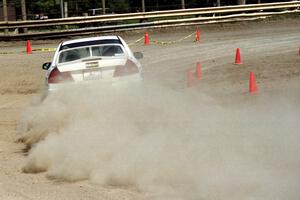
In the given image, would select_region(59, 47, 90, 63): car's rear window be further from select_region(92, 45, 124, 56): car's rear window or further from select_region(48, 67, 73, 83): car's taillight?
select_region(48, 67, 73, 83): car's taillight

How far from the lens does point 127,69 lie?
423 inches

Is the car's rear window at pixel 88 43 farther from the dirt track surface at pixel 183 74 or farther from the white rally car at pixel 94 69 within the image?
the dirt track surface at pixel 183 74

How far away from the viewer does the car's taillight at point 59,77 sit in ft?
35.0

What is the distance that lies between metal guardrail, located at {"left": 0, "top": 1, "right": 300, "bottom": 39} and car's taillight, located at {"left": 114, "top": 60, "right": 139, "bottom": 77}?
17726 millimetres

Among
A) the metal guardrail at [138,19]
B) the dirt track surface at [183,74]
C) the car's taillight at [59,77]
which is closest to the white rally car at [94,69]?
the car's taillight at [59,77]

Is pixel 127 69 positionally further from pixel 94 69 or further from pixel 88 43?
pixel 88 43

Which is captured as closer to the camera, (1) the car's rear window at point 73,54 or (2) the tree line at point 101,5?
(1) the car's rear window at point 73,54

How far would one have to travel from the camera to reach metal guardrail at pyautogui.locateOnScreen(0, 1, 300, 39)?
2856cm

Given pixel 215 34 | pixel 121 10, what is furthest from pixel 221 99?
pixel 121 10

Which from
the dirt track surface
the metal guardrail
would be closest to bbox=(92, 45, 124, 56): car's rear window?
the dirt track surface

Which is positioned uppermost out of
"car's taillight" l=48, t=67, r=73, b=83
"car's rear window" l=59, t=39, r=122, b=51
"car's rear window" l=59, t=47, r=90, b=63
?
"car's rear window" l=59, t=39, r=122, b=51

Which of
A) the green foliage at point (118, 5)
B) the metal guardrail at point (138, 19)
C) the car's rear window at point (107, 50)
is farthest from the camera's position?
the green foliage at point (118, 5)

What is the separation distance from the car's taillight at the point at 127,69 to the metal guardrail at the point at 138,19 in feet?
58.2

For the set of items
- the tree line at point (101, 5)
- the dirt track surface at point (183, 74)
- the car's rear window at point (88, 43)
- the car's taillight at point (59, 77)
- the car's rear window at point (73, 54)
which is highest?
the tree line at point (101, 5)
